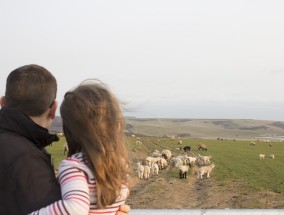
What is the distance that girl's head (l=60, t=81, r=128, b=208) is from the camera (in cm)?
251

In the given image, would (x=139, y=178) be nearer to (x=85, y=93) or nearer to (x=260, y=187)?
(x=260, y=187)

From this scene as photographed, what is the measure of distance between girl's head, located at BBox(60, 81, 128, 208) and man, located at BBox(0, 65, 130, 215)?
0.14 metres

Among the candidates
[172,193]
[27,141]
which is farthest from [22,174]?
[172,193]

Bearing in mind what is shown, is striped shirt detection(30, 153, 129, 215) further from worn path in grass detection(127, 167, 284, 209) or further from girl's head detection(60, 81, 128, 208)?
worn path in grass detection(127, 167, 284, 209)

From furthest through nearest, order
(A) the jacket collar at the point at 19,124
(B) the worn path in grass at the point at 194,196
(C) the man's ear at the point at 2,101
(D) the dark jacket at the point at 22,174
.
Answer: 1. (B) the worn path in grass at the point at 194,196
2. (C) the man's ear at the point at 2,101
3. (A) the jacket collar at the point at 19,124
4. (D) the dark jacket at the point at 22,174

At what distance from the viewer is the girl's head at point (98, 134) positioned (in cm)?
251

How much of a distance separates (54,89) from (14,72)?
250mm

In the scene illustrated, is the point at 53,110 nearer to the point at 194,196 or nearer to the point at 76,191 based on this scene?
the point at 76,191

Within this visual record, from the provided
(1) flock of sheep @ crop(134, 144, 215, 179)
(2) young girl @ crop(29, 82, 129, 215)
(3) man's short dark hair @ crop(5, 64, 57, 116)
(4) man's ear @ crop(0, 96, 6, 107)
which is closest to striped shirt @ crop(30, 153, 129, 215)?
(2) young girl @ crop(29, 82, 129, 215)

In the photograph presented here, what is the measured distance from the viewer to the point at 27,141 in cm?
238

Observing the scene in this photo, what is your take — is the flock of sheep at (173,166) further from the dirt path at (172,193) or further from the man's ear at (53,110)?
the man's ear at (53,110)

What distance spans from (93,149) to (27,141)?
375 mm

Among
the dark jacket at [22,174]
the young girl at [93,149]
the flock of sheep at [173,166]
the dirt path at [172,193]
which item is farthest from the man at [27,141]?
the flock of sheep at [173,166]

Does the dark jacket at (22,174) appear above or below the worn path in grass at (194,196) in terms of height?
above
